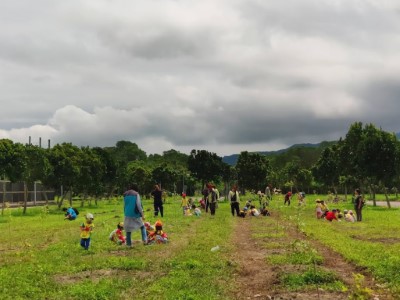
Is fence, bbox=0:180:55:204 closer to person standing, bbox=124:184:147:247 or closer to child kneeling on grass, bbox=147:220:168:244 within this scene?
child kneeling on grass, bbox=147:220:168:244

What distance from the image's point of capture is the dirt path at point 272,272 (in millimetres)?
9906

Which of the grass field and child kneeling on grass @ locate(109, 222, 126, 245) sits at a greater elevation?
child kneeling on grass @ locate(109, 222, 126, 245)

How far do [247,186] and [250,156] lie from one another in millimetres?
5242

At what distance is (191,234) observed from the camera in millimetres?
21422

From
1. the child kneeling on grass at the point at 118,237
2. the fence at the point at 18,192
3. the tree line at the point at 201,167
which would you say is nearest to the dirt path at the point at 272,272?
the child kneeling on grass at the point at 118,237

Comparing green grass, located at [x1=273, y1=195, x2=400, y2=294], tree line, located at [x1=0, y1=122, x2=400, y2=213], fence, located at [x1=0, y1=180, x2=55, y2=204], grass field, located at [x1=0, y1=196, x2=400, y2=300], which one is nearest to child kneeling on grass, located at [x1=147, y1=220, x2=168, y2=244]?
grass field, located at [x1=0, y1=196, x2=400, y2=300]

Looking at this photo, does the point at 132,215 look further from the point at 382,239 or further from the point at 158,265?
the point at 382,239

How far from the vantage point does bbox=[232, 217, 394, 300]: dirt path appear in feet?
32.5

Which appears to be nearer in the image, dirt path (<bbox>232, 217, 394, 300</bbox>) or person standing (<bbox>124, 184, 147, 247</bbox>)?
dirt path (<bbox>232, 217, 394, 300</bbox>)

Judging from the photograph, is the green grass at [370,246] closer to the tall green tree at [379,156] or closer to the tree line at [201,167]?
the tree line at [201,167]

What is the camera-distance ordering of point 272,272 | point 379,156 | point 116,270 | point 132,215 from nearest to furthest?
1. point 272,272
2. point 116,270
3. point 132,215
4. point 379,156

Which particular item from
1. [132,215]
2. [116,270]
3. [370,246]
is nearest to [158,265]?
[116,270]

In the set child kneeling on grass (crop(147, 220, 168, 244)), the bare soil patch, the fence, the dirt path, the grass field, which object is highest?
the fence

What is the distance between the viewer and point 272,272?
12336 millimetres
